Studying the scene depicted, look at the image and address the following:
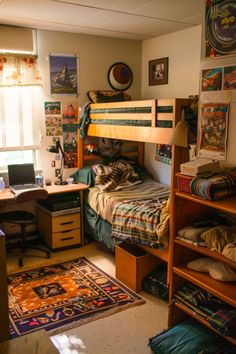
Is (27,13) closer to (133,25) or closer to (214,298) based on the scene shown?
(133,25)

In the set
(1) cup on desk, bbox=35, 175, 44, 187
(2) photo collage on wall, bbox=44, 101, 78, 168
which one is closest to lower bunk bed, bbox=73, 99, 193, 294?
(2) photo collage on wall, bbox=44, 101, 78, 168

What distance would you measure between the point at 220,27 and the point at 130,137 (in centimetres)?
141

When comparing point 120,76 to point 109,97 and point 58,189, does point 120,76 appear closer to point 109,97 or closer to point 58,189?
point 109,97

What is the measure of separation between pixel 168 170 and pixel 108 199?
102 cm

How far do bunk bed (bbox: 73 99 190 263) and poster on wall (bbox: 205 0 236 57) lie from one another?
540 millimetres

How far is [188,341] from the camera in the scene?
2.23 metres

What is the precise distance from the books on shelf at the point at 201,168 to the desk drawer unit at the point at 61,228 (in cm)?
203

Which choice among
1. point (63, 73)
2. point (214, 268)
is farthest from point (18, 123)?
point (214, 268)

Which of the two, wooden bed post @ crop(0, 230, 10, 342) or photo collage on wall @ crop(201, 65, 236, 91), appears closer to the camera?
wooden bed post @ crop(0, 230, 10, 342)

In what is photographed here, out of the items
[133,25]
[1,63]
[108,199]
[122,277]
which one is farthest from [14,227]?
[133,25]

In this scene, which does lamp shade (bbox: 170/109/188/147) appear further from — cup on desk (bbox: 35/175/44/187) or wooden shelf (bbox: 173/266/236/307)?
cup on desk (bbox: 35/175/44/187)

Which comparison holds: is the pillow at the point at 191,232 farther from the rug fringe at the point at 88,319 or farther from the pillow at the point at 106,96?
the pillow at the point at 106,96

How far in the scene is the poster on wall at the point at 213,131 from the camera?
89.7 inches

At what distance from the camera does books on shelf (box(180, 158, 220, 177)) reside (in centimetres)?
218
